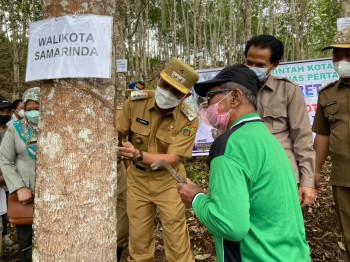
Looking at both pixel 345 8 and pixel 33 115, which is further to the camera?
pixel 345 8

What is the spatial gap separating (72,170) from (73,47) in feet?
1.81

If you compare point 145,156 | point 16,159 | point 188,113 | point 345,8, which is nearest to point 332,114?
point 188,113

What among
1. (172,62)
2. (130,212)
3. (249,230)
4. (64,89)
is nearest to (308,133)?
(172,62)

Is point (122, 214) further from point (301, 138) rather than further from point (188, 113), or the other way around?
point (301, 138)

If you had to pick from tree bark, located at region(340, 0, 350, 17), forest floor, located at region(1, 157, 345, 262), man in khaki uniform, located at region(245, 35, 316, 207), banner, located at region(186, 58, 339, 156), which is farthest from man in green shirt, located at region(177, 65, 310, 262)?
tree bark, located at region(340, 0, 350, 17)

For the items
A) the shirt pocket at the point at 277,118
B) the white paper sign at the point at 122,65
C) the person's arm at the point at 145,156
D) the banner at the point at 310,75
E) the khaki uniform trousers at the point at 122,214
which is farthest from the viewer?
the white paper sign at the point at 122,65

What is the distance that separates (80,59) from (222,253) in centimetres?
106

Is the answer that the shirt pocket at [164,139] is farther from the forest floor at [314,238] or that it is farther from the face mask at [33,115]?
the forest floor at [314,238]

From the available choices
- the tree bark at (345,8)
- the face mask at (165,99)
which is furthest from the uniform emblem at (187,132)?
the tree bark at (345,8)

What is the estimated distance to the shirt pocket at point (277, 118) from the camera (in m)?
2.57

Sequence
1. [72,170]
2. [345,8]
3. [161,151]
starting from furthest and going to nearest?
[345,8]
[161,151]
[72,170]

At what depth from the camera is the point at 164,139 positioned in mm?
2904

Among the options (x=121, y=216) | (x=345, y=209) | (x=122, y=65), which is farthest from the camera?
(x=122, y=65)

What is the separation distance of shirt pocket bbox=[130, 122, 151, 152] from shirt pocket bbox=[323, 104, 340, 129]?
1.49 m
